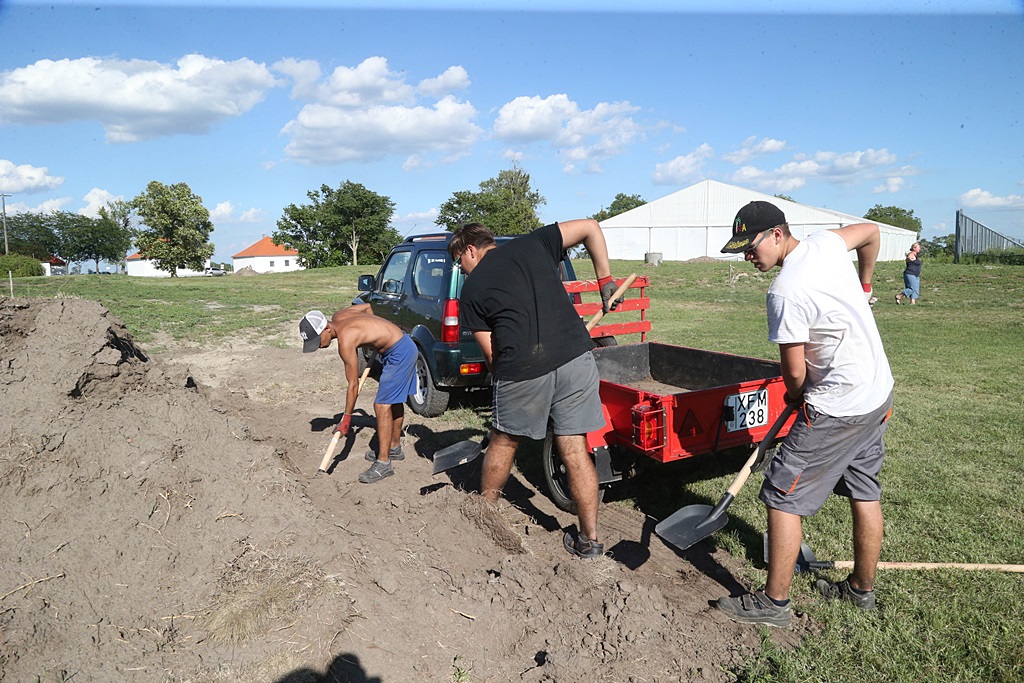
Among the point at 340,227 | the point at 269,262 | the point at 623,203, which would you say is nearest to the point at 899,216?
the point at 623,203

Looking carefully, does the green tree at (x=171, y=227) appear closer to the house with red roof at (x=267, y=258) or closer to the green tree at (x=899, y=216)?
the house with red roof at (x=267, y=258)

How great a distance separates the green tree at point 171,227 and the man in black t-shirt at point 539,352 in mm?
69610

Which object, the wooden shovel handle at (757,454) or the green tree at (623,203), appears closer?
the wooden shovel handle at (757,454)

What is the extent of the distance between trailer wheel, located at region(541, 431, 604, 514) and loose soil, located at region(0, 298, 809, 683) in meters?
0.16

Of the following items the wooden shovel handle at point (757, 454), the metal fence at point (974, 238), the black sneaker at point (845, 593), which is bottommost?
the black sneaker at point (845, 593)

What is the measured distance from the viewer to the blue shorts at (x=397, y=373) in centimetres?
541

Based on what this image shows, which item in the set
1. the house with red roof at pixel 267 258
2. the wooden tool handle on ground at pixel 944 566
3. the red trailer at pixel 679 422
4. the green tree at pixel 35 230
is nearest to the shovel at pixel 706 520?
the red trailer at pixel 679 422

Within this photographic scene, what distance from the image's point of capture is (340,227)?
60.7 meters

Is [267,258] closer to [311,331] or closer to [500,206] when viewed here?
[500,206]

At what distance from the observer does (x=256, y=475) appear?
4070 millimetres

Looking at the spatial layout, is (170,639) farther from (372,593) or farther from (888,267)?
(888,267)

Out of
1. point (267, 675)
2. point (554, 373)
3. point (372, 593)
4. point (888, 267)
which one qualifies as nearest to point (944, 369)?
point (554, 373)

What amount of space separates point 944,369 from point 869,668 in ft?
25.3

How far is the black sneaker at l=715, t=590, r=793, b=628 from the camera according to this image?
3123 millimetres
